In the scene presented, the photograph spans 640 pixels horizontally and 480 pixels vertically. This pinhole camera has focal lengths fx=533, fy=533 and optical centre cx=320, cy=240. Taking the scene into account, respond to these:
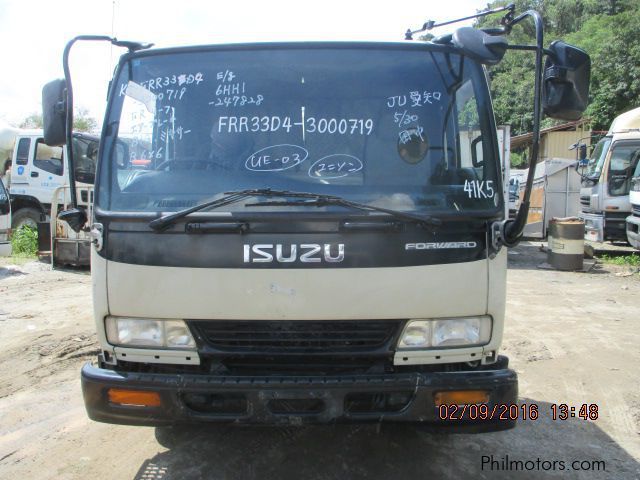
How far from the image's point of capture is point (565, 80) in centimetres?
258

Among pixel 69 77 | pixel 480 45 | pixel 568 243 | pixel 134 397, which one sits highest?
pixel 480 45

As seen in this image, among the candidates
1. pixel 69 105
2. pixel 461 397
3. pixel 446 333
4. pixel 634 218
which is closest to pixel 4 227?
pixel 69 105

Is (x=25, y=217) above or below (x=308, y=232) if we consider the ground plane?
below

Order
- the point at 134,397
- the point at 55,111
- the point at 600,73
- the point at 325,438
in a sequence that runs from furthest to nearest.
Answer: the point at 600,73
the point at 325,438
the point at 55,111
the point at 134,397

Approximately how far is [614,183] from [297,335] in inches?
450

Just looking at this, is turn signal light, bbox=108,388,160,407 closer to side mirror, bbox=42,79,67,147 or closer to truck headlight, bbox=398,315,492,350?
truck headlight, bbox=398,315,492,350

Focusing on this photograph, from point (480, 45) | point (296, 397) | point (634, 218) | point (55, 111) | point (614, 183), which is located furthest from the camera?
point (614, 183)

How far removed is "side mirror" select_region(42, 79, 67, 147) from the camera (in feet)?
9.32

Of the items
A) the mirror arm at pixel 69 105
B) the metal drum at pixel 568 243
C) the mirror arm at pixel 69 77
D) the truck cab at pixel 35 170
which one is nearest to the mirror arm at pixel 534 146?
the mirror arm at pixel 69 77

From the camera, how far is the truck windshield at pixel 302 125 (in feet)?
8.73

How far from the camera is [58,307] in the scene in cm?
668

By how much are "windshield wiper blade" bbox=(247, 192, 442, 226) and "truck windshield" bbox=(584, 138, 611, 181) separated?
11300 mm

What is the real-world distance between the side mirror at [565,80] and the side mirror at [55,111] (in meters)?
2.48

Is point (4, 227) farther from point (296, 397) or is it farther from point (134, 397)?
point (296, 397)
